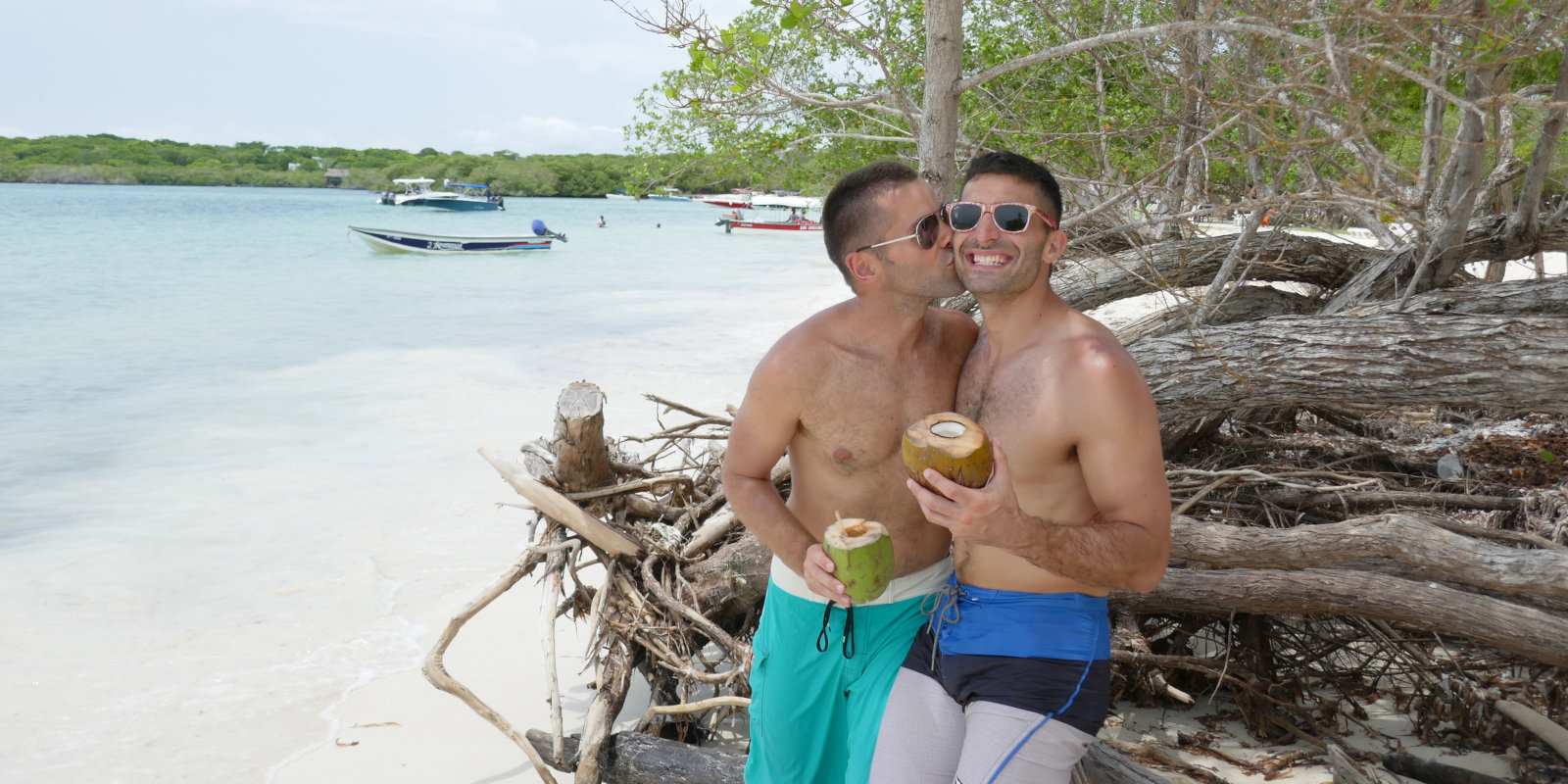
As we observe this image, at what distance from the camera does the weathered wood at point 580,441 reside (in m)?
4.66

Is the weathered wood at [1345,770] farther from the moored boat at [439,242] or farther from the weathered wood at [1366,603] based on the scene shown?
the moored boat at [439,242]

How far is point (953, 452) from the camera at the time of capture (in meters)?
2.20

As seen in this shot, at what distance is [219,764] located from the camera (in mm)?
5344

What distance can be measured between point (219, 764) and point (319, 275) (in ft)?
109

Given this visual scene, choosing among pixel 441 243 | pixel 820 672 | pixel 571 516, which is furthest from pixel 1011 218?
pixel 441 243

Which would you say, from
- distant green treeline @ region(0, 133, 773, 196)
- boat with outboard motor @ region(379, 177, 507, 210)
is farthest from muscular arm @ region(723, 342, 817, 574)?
distant green treeline @ region(0, 133, 773, 196)

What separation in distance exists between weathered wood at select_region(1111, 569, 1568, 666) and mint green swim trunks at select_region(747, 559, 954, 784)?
1.46 metres

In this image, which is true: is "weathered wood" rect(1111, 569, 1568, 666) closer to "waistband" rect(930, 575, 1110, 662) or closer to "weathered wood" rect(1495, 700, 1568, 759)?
"weathered wood" rect(1495, 700, 1568, 759)

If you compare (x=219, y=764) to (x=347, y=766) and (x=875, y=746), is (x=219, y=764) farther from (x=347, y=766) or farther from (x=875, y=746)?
(x=875, y=746)

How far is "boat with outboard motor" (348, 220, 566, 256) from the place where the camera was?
39438 mm

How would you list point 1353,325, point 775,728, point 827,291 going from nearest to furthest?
point 775,728
point 1353,325
point 827,291

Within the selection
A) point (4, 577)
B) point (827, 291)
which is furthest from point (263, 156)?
point (4, 577)

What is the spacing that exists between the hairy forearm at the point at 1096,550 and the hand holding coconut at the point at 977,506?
63 mm

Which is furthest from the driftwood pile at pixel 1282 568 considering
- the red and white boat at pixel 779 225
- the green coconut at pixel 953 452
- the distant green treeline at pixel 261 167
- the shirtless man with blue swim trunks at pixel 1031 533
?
the distant green treeline at pixel 261 167
